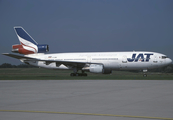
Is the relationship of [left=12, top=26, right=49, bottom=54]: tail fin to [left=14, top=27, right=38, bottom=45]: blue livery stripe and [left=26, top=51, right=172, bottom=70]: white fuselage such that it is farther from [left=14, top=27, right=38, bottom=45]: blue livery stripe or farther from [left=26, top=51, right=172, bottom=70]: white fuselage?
[left=26, top=51, right=172, bottom=70]: white fuselage

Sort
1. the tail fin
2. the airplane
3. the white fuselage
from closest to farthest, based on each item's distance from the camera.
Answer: the white fuselage < the airplane < the tail fin

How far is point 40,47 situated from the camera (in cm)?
4097

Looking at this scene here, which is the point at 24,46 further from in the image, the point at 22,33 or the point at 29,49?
the point at 22,33

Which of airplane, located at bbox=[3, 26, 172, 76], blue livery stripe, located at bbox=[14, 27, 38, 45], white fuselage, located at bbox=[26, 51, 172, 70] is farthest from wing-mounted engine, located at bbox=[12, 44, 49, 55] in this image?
white fuselage, located at bbox=[26, 51, 172, 70]

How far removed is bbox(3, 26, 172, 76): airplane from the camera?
111ft

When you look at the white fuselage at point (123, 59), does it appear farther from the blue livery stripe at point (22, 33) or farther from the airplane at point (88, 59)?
the blue livery stripe at point (22, 33)

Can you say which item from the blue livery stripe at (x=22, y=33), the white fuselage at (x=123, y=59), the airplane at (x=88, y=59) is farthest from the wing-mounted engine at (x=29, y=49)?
the white fuselage at (x=123, y=59)

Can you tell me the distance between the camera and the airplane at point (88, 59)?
3384 centimetres

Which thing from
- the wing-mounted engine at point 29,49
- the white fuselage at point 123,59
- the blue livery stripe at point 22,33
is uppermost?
the blue livery stripe at point 22,33

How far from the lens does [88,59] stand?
3694 centimetres

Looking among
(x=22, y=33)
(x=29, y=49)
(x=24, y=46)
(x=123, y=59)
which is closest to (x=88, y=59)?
(x=123, y=59)

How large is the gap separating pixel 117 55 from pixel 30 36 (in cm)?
1594
